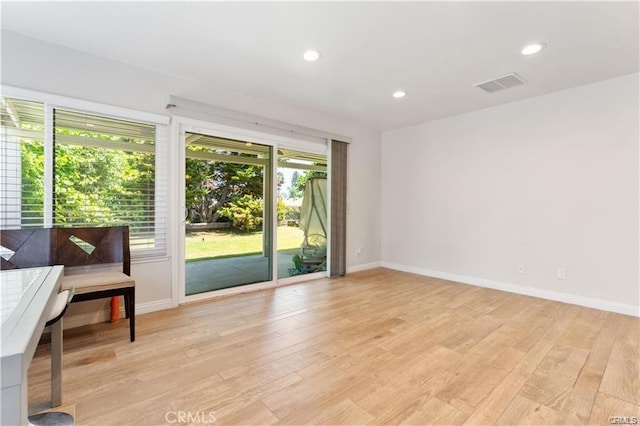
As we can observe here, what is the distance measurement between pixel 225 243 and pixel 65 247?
1.61 metres

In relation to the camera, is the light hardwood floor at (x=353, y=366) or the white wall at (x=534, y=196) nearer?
the light hardwood floor at (x=353, y=366)

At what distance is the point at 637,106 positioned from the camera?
308 centimetres

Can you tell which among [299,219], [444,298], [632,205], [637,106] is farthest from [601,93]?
[299,219]

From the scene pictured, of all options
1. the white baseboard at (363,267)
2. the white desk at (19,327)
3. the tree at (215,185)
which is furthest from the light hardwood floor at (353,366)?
the white baseboard at (363,267)

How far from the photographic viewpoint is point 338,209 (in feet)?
15.5

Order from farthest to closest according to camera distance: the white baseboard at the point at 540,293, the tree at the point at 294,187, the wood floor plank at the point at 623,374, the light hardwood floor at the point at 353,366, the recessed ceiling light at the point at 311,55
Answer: the tree at the point at 294,187
the white baseboard at the point at 540,293
the recessed ceiling light at the point at 311,55
the wood floor plank at the point at 623,374
the light hardwood floor at the point at 353,366

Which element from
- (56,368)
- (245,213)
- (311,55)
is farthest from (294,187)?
(56,368)

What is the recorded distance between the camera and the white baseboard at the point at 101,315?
8.82 ft

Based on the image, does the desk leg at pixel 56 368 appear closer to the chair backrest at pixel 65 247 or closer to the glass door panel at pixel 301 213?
the chair backrest at pixel 65 247

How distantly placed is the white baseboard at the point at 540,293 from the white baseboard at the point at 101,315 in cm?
370

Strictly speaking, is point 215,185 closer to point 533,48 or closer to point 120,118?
point 120,118

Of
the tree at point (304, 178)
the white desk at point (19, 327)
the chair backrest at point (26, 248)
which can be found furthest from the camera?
the tree at point (304, 178)

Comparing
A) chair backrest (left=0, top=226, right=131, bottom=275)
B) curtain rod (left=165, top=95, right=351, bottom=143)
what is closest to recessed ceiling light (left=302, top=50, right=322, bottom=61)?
curtain rod (left=165, top=95, right=351, bottom=143)

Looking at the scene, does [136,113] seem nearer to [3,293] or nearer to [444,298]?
[3,293]
